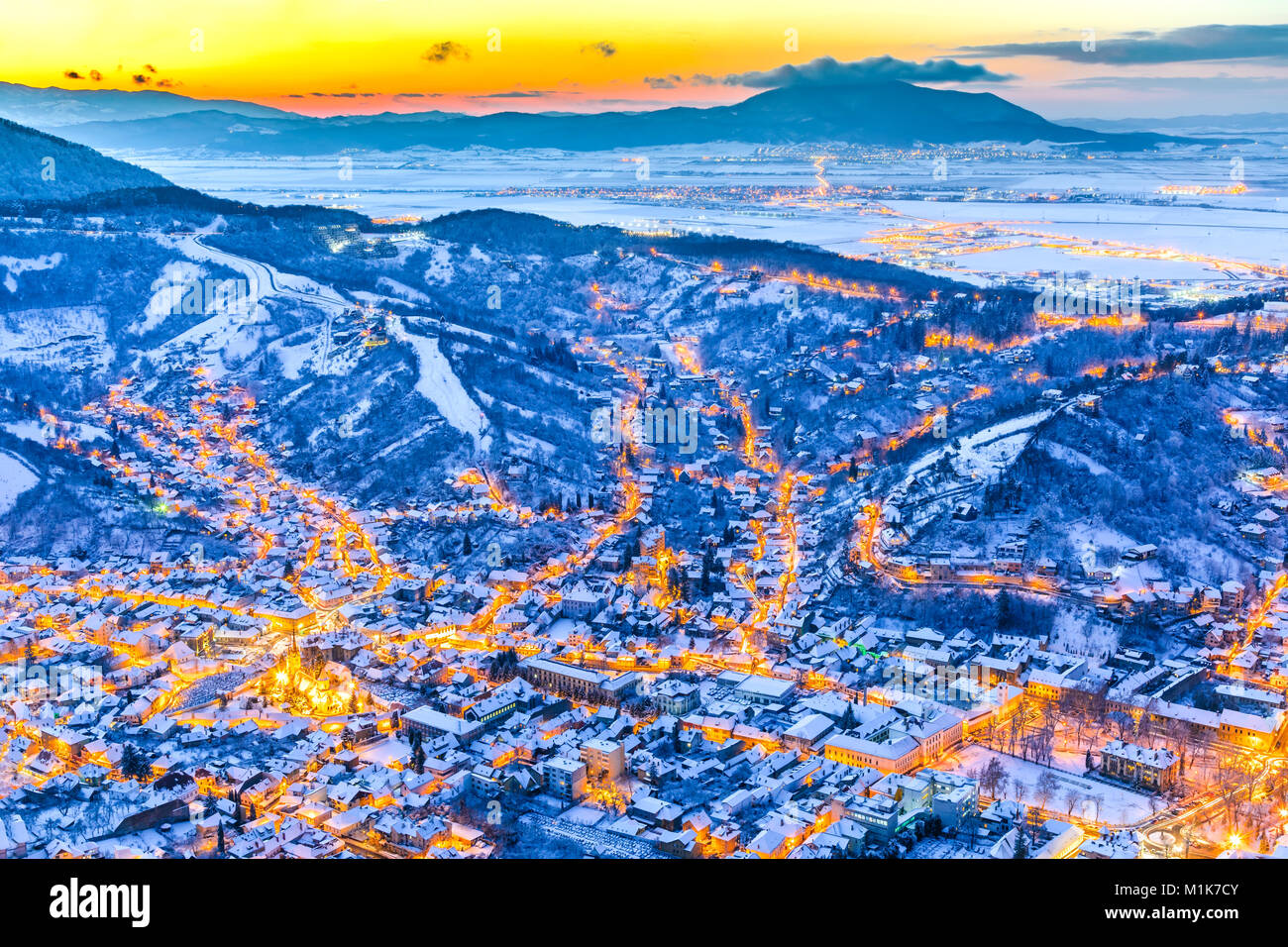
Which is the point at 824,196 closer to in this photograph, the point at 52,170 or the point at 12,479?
the point at 52,170

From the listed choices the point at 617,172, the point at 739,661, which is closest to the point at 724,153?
the point at 617,172

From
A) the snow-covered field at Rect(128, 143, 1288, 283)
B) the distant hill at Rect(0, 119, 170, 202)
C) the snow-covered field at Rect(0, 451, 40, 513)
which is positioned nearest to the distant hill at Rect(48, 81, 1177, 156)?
the snow-covered field at Rect(128, 143, 1288, 283)

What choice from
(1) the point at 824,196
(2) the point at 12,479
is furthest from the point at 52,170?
(1) the point at 824,196

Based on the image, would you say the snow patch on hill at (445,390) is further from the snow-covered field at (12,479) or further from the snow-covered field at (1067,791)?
the snow-covered field at (1067,791)

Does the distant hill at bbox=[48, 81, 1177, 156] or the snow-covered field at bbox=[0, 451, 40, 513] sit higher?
the distant hill at bbox=[48, 81, 1177, 156]

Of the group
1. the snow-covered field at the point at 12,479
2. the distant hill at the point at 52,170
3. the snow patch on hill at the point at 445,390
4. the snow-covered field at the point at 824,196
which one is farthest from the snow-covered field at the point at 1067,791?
the distant hill at the point at 52,170

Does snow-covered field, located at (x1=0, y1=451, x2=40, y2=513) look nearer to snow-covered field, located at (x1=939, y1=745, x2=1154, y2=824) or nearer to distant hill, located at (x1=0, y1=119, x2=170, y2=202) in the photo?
snow-covered field, located at (x1=939, y1=745, x2=1154, y2=824)
